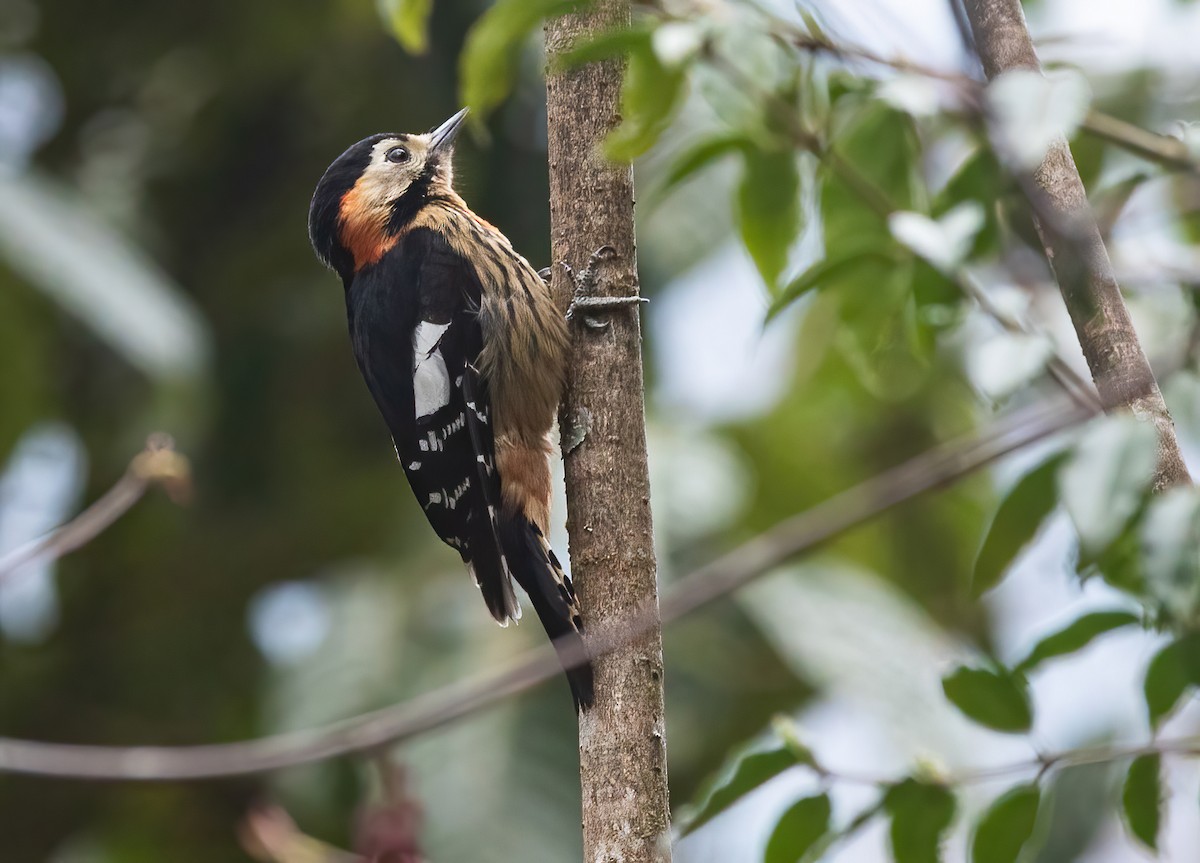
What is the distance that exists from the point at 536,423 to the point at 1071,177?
5.74ft

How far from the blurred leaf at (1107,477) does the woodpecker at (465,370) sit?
1749 mm

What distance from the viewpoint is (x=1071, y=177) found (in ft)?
5.21

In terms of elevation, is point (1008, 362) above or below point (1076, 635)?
above

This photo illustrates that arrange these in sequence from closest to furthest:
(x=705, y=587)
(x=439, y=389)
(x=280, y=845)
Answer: (x=705, y=587) → (x=280, y=845) → (x=439, y=389)

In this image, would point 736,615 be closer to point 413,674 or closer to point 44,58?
point 413,674

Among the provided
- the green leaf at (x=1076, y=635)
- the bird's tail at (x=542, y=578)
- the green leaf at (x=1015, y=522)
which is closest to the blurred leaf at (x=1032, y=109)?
the green leaf at (x=1015, y=522)

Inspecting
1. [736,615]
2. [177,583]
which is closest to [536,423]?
[736,615]

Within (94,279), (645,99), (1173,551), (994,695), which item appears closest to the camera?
(1173,551)

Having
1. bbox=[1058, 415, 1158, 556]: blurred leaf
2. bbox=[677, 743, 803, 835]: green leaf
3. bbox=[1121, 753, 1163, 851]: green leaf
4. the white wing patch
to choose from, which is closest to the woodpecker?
the white wing patch

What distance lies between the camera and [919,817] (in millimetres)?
1711

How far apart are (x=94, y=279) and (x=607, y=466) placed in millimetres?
2784

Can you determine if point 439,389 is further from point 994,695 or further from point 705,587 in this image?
point 705,587

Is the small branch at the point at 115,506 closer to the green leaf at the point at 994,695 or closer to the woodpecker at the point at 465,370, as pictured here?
the woodpecker at the point at 465,370

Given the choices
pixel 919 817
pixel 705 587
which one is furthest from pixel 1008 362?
pixel 919 817
